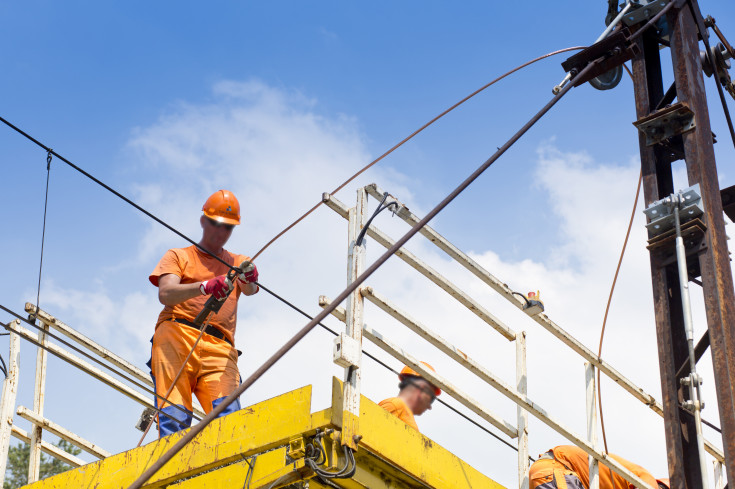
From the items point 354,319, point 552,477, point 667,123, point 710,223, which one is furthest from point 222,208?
point 710,223

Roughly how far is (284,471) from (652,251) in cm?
231

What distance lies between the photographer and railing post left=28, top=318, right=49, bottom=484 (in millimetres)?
6939

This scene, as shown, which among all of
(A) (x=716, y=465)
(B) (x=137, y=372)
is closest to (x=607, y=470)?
(A) (x=716, y=465)

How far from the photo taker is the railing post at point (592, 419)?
642 cm

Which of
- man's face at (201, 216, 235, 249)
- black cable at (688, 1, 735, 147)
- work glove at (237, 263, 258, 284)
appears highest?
black cable at (688, 1, 735, 147)

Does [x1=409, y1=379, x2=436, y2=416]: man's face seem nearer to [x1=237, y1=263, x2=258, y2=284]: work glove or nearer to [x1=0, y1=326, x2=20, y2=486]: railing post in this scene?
[x1=237, y1=263, x2=258, y2=284]: work glove

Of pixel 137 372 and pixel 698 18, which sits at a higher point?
pixel 698 18

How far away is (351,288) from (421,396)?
2.63 meters

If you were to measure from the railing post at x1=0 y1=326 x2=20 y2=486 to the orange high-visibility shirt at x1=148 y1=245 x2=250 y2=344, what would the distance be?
3.50 feet

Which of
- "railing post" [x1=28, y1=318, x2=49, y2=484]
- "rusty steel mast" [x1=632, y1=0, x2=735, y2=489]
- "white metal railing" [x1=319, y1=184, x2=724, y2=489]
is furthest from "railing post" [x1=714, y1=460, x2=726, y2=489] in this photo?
"railing post" [x1=28, y1=318, x2=49, y2=484]

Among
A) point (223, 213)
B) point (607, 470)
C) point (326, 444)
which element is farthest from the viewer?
point (223, 213)

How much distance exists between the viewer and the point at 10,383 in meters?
6.90

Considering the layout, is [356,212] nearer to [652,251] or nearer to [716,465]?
[652,251]

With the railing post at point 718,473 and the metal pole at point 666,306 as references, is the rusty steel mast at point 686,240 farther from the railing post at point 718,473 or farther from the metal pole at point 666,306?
the railing post at point 718,473
